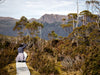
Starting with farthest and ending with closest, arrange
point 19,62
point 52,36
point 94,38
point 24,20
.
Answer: point 52,36
point 24,20
point 94,38
point 19,62

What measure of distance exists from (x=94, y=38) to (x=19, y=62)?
487 inches

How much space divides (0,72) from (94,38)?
14547mm

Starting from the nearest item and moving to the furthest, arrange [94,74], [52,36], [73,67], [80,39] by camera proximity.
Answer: [94,74] → [73,67] → [80,39] → [52,36]

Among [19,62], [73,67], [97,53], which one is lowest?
[73,67]

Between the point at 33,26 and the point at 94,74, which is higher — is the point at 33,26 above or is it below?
above

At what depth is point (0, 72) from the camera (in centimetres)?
540

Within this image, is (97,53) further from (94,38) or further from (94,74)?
(94,38)

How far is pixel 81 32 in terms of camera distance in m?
20.2

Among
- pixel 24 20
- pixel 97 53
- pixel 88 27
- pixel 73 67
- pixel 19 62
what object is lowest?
pixel 73 67

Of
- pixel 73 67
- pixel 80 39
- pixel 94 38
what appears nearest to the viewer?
pixel 73 67

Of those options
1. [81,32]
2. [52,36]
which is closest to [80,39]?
[81,32]

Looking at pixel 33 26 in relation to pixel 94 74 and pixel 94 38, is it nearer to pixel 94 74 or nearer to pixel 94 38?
pixel 94 38

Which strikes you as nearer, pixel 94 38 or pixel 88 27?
pixel 94 38

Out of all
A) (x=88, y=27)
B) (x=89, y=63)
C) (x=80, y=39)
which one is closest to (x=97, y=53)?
(x=89, y=63)
